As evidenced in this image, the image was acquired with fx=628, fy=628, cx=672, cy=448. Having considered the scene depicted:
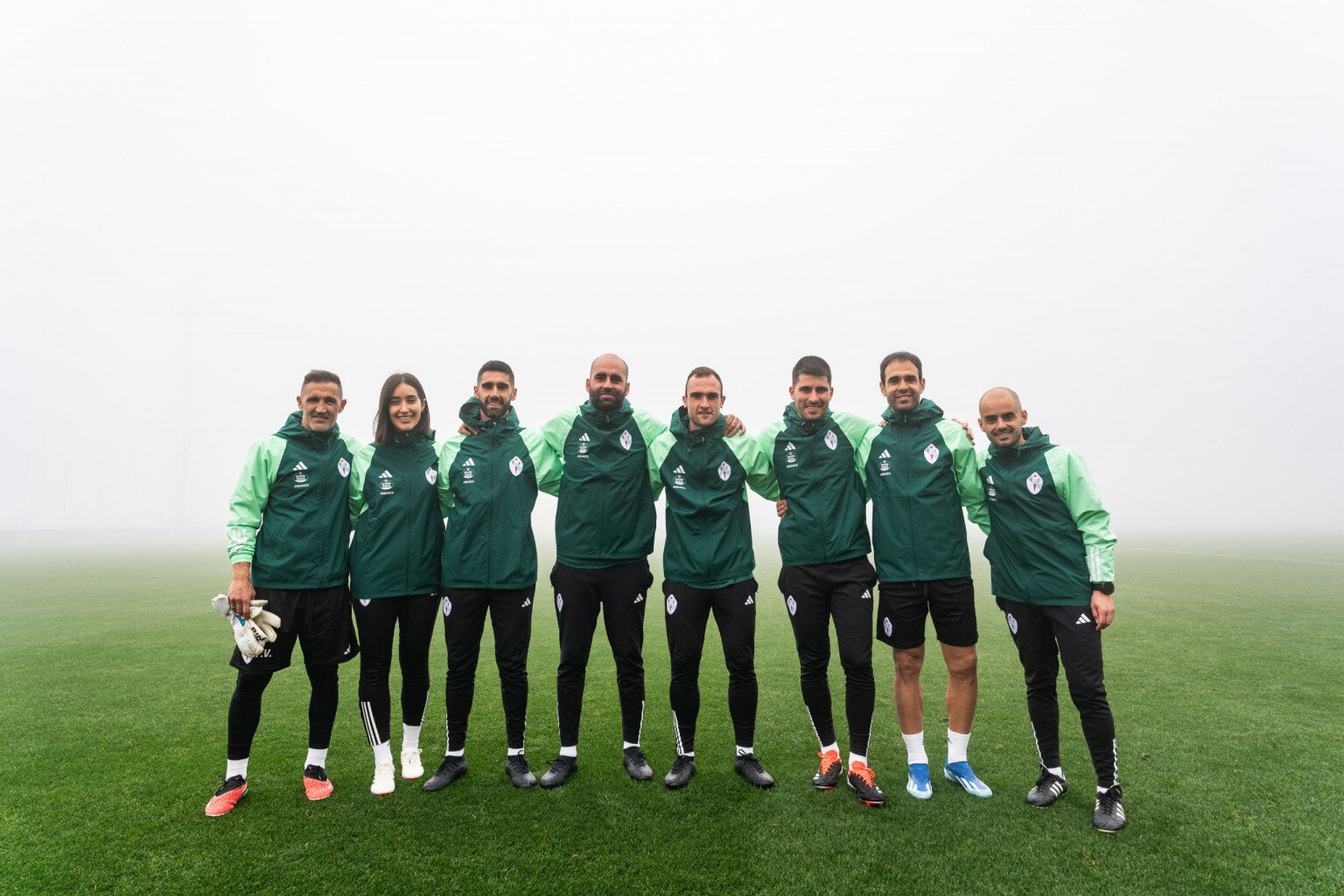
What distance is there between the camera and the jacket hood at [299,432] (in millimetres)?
4121

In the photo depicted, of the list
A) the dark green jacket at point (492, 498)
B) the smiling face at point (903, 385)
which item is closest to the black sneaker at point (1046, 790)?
the smiling face at point (903, 385)

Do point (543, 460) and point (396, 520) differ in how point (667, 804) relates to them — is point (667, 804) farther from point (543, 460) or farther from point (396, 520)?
point (396, 520)

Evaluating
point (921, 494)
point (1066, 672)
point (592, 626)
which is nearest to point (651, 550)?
point (592, 626)

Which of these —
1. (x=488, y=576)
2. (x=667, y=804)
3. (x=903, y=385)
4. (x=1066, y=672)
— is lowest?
(x=667, y=804)

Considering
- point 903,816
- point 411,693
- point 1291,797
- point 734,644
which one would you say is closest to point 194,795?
point 411,693

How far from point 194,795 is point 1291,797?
6.89m

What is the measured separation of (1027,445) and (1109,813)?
2.15m

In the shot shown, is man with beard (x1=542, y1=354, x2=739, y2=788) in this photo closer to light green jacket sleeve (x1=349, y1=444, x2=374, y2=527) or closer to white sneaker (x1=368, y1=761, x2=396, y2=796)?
white sneaker (x1=368, y1=761, x2=396, y2=796)

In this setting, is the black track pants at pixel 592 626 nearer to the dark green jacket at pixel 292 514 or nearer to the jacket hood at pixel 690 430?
the jacket hood at pixel 690 430

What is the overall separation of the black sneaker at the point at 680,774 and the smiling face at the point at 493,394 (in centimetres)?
263

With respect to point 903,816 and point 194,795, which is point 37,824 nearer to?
point 194,795

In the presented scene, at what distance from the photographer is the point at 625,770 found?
14.1 ft

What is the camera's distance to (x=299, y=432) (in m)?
4.16

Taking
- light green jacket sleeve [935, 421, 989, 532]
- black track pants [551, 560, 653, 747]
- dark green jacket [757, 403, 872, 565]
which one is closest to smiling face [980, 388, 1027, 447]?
light green jacket sleeve [935, 421, 989, 532]
